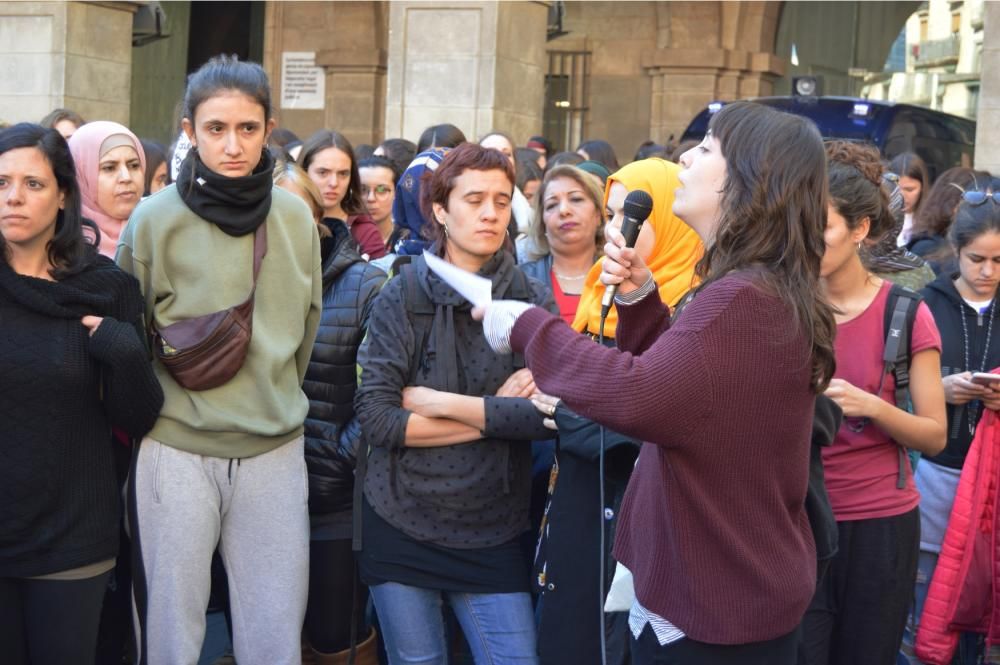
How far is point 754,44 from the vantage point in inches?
651

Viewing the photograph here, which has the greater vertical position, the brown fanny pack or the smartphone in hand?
the brown fanny pack

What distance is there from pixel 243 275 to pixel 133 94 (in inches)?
595

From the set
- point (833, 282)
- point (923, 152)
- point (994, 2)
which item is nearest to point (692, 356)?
point (833, 282)

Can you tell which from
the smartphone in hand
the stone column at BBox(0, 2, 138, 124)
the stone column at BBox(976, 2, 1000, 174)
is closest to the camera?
the smartphone in hand

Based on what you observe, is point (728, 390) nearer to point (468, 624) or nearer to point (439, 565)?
point (439, 565)

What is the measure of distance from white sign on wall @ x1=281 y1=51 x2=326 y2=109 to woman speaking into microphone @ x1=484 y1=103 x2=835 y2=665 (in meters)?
14.6

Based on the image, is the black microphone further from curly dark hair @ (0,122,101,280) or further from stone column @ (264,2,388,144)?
stone column @ (264,2,388,144)

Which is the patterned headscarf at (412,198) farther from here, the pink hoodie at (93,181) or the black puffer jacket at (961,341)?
the black puffer jacket at (961,341)

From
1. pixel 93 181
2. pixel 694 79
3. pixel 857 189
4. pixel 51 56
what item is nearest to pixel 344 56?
pixel 694 79

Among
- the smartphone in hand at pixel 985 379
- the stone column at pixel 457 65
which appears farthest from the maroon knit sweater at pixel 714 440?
the stone column at pixel 457 65

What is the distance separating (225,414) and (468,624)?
3.22ft

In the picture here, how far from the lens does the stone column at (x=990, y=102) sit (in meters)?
10.2

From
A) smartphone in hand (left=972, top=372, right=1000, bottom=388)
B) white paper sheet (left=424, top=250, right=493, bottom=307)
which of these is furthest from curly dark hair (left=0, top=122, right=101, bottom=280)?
smartphone in hand (left=972, top=372, right=1000, bottom=388)

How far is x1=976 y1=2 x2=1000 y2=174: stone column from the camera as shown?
10.2 meters
